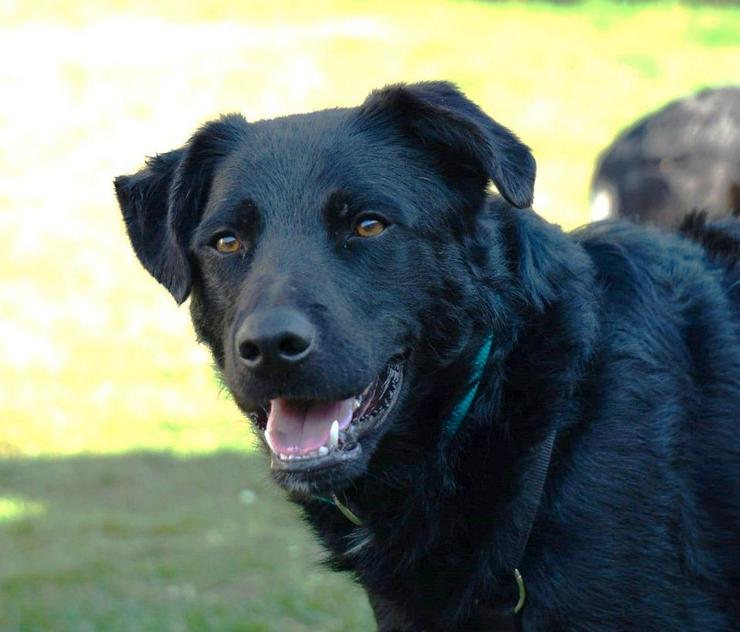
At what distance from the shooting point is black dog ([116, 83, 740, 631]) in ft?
11.0

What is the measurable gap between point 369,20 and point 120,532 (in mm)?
15931

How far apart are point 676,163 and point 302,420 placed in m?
7.19

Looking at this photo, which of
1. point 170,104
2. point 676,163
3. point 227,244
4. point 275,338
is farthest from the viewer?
point 170,104

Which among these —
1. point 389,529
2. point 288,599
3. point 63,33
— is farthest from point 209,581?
point 63,33

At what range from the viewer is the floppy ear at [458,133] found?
→ 136 inches

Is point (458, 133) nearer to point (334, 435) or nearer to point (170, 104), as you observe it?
point (334, 435)

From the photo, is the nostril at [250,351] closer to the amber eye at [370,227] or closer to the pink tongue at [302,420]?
the pink tongue at [302,420]

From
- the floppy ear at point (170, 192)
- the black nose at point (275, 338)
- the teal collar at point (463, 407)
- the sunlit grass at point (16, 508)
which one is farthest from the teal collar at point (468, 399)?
the sunlit grass at point (16, 508)

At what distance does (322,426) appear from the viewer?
3365 millimetres

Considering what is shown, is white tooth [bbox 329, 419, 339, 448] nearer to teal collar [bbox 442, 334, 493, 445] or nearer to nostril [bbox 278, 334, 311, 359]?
nostril [bbox 278, 334, 311, 359]

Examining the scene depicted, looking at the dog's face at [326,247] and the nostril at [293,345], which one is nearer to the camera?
the nostril at [293,345]

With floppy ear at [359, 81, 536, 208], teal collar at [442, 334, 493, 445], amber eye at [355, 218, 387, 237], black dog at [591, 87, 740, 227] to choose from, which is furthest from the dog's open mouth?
black dog at [591, 87, 740, 227]

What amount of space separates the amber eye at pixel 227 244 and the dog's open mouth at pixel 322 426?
1.58ft

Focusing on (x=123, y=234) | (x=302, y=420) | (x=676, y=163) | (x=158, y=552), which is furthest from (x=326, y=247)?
(x=123, y=234)
